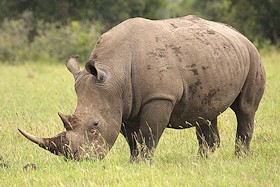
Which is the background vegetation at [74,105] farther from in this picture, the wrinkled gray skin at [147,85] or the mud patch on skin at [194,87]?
the mud patch on skin at [194,87]

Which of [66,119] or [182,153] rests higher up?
[66,119]

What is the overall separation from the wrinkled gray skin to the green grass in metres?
0.28

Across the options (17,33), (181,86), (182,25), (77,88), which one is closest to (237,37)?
(182,25)

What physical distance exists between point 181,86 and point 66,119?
132cm

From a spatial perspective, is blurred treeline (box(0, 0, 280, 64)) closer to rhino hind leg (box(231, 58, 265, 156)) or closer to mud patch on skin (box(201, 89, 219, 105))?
rhino hind leg (box(231, 58, 265, 156))

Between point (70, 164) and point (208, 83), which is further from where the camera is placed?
point (208, 83)

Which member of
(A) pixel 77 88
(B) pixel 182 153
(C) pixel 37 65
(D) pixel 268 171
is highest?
(A) pixel 77 88

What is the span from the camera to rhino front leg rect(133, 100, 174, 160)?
25.1 ft

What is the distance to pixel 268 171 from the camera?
6.91 meters

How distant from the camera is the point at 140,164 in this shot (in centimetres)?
745

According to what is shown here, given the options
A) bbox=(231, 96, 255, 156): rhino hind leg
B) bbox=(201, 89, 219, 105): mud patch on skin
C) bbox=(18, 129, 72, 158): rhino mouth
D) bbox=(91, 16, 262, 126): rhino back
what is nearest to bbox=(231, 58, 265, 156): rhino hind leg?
bbox=(231, 96, 255, 156): rhino hind leg

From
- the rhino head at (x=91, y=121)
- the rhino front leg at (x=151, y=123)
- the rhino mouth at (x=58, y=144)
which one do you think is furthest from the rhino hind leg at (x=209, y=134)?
the rhino mouth at (x=58, y=144)

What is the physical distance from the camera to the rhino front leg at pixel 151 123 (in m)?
7.65

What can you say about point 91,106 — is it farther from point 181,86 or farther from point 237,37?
point 237,37
